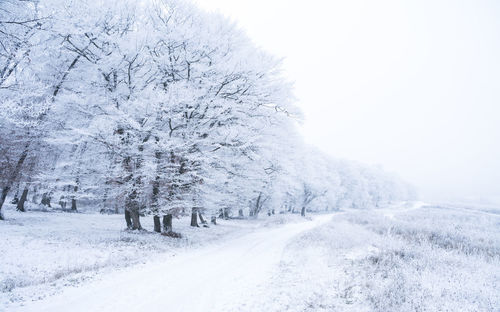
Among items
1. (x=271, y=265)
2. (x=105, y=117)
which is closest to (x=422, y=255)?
(x=271, y=265)

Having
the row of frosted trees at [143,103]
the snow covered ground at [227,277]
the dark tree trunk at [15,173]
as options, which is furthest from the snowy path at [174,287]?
the dark tree trunk at [15,173]

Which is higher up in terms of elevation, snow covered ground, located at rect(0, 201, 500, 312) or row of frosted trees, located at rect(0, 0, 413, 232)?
row of frosted trees, located at rect(0, 0, 413, 232)

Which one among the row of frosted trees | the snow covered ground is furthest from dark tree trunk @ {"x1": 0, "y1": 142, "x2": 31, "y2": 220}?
the snow covered ground

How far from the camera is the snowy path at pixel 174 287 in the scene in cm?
635

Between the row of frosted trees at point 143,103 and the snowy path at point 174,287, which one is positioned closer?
the snowy path at point 174,287

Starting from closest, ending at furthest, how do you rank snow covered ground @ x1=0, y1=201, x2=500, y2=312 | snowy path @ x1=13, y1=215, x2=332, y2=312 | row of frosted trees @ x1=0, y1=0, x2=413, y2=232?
snowy path @ x1=13, y1=215, x2=332, y2=312 < snow covered ground @ x1=0, y1=201, x2=500, y2=312 < row of frosted trees @ x1=0, y1=0, x2=413, y2=232

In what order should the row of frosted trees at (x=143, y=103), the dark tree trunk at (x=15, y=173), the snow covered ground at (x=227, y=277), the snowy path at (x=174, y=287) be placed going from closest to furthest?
the snowy path at (x=174, y=287) → the snow covered ground at (x=227, y=277) → the row of frosted trees at (x=143, y=103) → the dark tree trunk at (x=15, y=173)

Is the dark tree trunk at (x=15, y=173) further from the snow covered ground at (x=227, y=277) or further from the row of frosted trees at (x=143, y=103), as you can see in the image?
the snow covered ground at (x=227, y=277)

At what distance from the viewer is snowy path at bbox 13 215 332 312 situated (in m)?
6.35

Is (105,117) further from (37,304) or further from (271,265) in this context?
(271,265)

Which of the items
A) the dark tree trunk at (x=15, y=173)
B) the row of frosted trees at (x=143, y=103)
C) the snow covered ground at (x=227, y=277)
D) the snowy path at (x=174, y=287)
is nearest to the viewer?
the snowy path at (x=174, y=287)

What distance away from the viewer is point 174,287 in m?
7.71

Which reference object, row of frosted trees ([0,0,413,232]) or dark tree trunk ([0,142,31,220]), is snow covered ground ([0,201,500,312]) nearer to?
dark tree trunk ([0,142,31,220])

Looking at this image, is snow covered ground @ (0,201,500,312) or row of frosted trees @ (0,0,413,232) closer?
snow covered ground @ (0,201,500,312)
